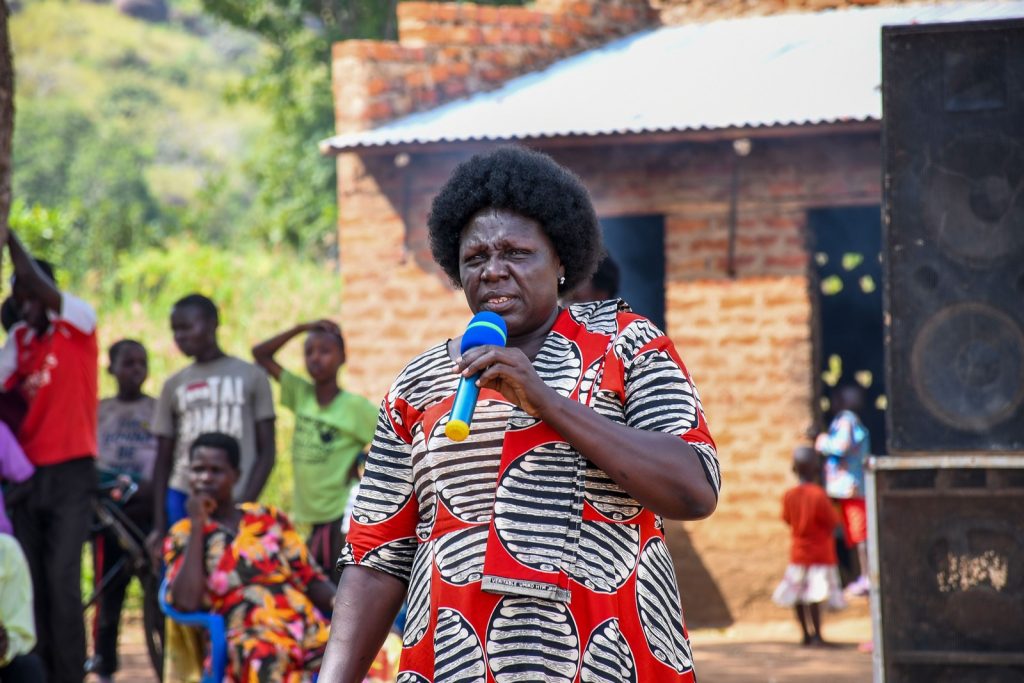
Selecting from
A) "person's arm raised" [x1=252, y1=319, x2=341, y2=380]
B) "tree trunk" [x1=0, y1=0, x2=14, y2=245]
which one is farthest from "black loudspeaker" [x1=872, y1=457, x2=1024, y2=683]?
"person's arm raised" [x1=252, y1=319, x2=341, y2=380]

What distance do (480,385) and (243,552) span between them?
3573 mm

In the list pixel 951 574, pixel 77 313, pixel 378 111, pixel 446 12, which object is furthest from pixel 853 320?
pixel 951 574

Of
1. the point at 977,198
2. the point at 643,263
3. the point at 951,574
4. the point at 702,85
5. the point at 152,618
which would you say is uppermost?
the point at 702,85

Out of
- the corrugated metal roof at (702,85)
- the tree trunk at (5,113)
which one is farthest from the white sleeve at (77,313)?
the corrugated metal roof at (702,85)

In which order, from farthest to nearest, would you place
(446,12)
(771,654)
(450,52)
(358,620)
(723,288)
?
(450,52) → (446,12) → (723,288) → (771,654) → (358,620)

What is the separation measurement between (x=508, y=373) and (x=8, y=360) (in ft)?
16.4

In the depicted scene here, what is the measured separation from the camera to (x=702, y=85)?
10.1m

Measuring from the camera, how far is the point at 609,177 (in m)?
9.91

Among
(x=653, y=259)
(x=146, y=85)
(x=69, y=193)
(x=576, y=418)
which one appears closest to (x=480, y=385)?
(x=576, y=418)

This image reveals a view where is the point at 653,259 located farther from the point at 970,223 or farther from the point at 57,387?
the point at 970,223

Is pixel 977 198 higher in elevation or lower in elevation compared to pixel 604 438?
higher

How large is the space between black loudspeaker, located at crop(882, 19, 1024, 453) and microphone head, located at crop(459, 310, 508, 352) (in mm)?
2826

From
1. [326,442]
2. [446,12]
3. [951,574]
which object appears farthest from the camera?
[446,12]

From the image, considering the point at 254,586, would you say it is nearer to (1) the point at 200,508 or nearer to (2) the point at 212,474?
(1) the point at 200,508
